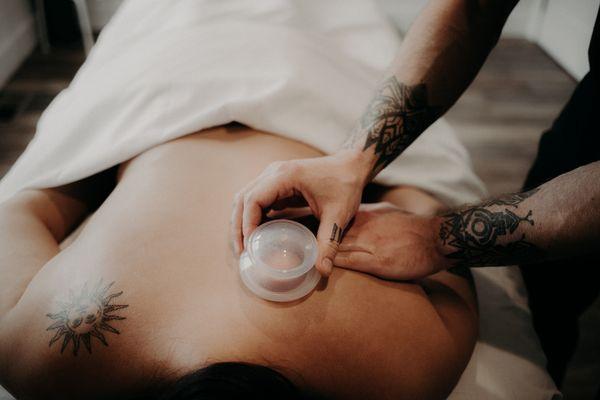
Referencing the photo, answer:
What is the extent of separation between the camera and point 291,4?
125cm

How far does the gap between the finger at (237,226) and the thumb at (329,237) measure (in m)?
0.13

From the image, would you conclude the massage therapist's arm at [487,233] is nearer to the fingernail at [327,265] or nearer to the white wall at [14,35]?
the fingernail at [327,265]

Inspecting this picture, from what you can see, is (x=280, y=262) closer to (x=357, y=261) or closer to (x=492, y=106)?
(x=357, y=261)

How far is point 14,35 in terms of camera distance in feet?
7.99

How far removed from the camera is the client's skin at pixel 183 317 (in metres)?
0.64

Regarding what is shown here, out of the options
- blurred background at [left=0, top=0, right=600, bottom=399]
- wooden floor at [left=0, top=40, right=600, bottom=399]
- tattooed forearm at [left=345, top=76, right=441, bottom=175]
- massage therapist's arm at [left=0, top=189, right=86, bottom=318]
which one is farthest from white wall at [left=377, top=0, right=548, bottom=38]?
massage therapist's arm at [left=0, top=189, right=86, bottom=318]

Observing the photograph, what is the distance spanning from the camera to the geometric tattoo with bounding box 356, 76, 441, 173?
89 cm

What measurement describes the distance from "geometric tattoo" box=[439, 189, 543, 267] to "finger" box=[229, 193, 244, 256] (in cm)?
37

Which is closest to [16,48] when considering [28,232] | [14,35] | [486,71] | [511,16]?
[14,35]

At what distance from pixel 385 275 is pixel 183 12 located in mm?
923

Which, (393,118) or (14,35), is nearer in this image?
(393,118)

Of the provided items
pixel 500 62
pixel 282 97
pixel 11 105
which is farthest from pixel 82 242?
pixel 500 62

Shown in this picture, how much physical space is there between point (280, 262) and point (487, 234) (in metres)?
0.36

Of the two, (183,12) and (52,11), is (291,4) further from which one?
(52,11)
